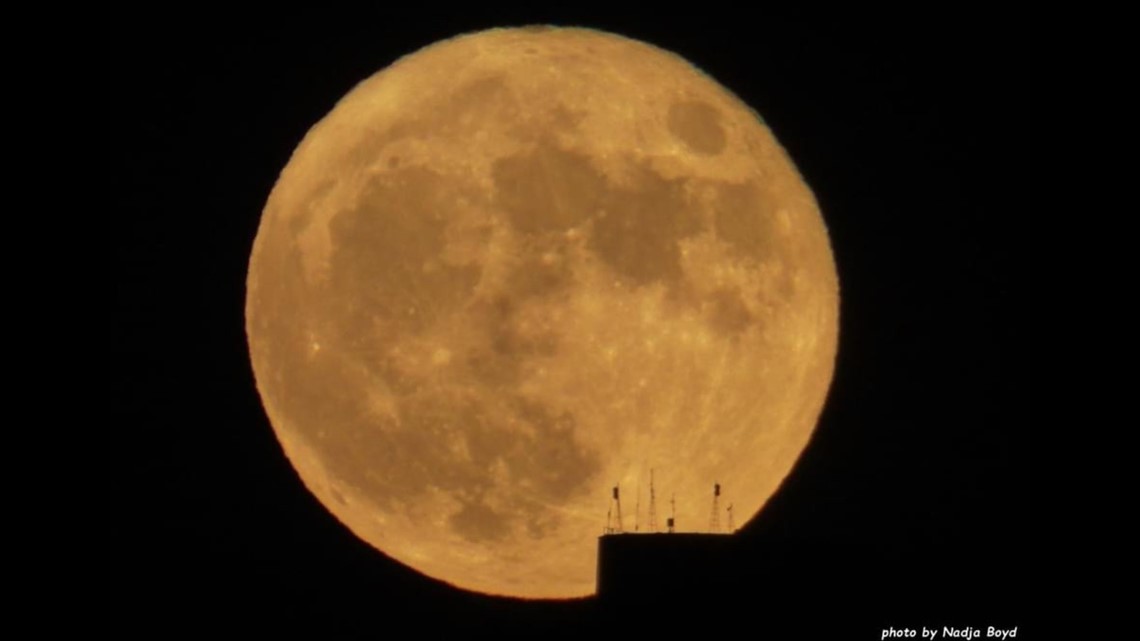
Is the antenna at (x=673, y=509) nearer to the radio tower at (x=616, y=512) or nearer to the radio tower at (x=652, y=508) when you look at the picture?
the radio tower at (x=652, y=508)

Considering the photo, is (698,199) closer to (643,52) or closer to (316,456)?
(643,52)

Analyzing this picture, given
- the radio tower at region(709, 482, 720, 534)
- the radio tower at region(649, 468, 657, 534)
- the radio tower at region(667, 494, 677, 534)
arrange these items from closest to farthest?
1. the radio tower at region(649, 468, 657, 534)
2. the radio tower at region(667, 494, 677, 534)
3. the radio tower at region(709, 482, 720, 534)

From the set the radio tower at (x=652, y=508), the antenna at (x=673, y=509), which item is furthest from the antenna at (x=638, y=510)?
the antenna at (x=673, y=509)

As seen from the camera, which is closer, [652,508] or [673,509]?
[652,508]

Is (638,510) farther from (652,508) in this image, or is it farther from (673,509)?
(673,509)

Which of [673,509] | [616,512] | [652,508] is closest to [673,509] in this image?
[673,509]

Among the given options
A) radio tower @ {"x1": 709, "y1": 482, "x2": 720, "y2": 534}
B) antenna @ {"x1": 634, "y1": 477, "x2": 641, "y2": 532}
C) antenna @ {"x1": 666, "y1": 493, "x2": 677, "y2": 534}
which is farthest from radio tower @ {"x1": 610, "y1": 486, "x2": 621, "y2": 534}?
radio tower @ {"x1": 709, "y1": 482, "x2": 720, "y2": 534}

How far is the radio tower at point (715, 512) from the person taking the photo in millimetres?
11305

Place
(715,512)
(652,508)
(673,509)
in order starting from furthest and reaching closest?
(715,512)
(673,509)
(652,508)

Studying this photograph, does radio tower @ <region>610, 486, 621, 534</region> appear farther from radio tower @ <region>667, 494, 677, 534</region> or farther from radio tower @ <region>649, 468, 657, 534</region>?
radio tower @ <region>667, 494, 677, 534</region>

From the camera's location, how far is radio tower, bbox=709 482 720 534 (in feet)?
37.1

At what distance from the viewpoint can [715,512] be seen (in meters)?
11.3

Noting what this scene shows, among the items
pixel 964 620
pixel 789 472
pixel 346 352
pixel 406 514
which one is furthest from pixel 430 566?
pixel 964 620

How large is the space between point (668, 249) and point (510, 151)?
1.16m
